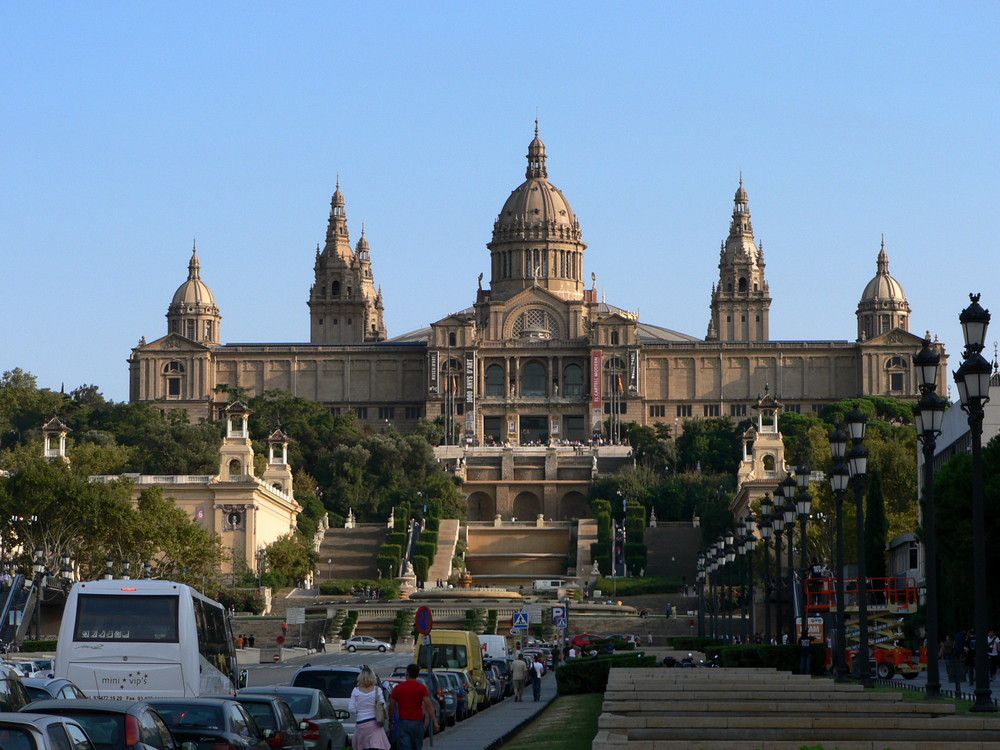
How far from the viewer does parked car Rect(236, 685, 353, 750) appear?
2662 cm

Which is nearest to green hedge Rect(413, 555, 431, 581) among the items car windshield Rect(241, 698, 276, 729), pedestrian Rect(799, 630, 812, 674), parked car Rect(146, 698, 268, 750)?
pedestrian Rect(799, 630, 812, 674)

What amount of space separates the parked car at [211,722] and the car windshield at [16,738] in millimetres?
5917

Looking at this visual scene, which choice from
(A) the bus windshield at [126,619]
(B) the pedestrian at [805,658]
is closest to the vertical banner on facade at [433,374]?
(B) the pedestrian at [805,658]

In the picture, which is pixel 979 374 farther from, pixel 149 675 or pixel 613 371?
pixel 613 371

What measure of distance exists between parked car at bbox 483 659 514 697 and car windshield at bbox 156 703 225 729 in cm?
3112

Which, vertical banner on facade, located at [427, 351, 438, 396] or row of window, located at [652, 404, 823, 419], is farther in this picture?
row of window, located at [652, 404, 823, 419]

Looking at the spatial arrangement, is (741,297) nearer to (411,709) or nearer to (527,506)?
(527,506)

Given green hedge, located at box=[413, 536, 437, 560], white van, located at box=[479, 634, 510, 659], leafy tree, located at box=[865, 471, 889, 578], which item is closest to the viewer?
white van, located at box=[479, 634, 510, 659]

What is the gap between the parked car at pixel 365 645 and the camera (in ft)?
278

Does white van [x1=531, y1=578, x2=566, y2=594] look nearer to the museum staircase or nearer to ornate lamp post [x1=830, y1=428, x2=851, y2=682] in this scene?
the museum staircase

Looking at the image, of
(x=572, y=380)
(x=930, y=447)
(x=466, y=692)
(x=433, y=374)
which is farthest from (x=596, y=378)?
(x=930, y=447)

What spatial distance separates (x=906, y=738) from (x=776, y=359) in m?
151

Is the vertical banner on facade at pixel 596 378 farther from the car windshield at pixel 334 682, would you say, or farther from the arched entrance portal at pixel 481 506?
the car windshield at pixel 334 682

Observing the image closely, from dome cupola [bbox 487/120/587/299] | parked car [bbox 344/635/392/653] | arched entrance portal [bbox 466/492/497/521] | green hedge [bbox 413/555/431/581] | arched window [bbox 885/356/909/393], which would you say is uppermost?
dome cupola [bbox 487/120/587/299]
